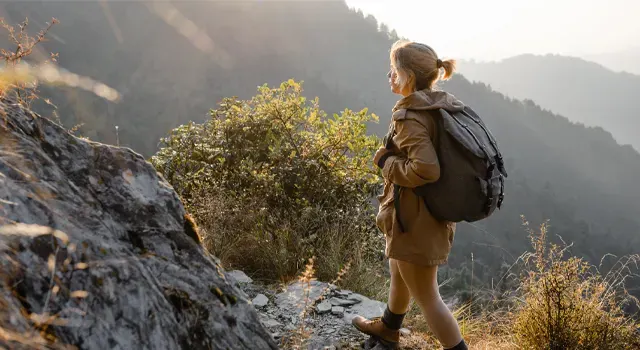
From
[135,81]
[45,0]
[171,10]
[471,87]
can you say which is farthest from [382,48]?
[45,0]

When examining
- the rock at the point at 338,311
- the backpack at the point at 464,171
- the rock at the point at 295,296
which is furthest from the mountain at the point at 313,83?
the backpack at the point at 464,171

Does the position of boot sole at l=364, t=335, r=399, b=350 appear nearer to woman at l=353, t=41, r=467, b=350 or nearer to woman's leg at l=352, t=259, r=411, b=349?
woman's leg at l=352, t=259, r=411, b=349

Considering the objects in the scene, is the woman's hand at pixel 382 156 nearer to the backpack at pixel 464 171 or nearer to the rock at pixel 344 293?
the backpack at pixel 464 171

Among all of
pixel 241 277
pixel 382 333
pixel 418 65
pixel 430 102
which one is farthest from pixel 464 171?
pixel 241 277

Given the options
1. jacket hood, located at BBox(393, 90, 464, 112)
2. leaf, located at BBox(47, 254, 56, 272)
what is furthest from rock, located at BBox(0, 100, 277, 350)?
jacket hood, located at BBox(393, 90, 464, 112)

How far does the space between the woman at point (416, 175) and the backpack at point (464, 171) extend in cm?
5

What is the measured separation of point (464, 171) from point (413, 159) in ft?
0.76

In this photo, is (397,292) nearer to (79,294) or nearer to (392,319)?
(392,319)

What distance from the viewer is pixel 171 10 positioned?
86.8m

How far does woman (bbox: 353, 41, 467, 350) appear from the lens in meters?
2.04

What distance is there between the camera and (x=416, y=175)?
2.01 meters

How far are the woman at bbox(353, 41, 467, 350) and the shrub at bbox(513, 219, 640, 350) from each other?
683 millimetres

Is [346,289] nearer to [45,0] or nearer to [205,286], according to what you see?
[205,286]

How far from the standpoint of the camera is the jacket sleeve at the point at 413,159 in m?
1.98
